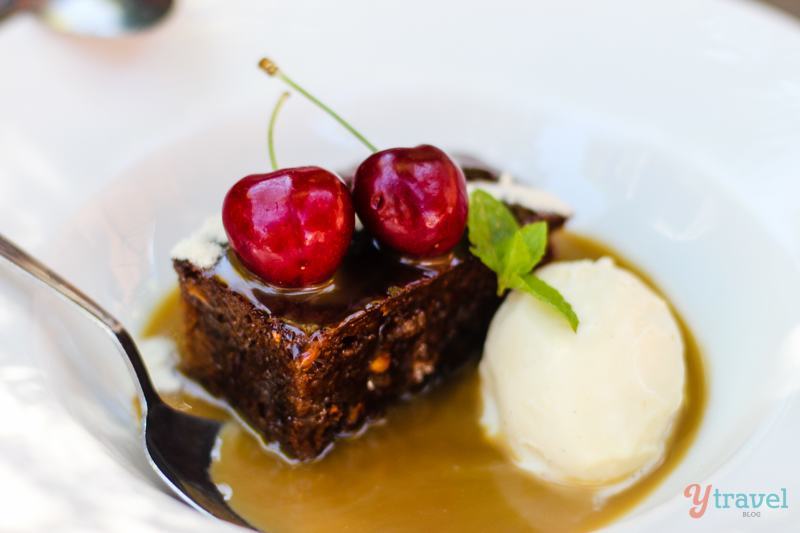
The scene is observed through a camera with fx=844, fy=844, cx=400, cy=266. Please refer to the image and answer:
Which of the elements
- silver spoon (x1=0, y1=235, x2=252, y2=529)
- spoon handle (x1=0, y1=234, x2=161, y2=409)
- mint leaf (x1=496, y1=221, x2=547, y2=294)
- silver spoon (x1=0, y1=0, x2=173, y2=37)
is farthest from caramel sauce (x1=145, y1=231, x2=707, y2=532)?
silver spoon (x1=0, y1=0, x2=173, y2=37)

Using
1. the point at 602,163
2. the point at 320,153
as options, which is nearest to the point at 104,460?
the point at 320,153

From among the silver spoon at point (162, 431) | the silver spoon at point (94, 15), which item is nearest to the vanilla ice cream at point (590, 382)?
the silver spoon at point (162, 431)

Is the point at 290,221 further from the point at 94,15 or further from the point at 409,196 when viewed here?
the point at 94,15

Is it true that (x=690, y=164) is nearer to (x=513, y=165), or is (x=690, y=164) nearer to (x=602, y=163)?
(x=602, y=163)

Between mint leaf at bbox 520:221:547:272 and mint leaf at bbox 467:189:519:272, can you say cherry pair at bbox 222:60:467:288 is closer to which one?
mint leaf at bbox 467:189:519:272

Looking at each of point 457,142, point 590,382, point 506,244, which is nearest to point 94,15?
point 457,142

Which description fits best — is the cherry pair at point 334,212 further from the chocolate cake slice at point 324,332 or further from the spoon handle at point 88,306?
the spoon handle at point 88,306
